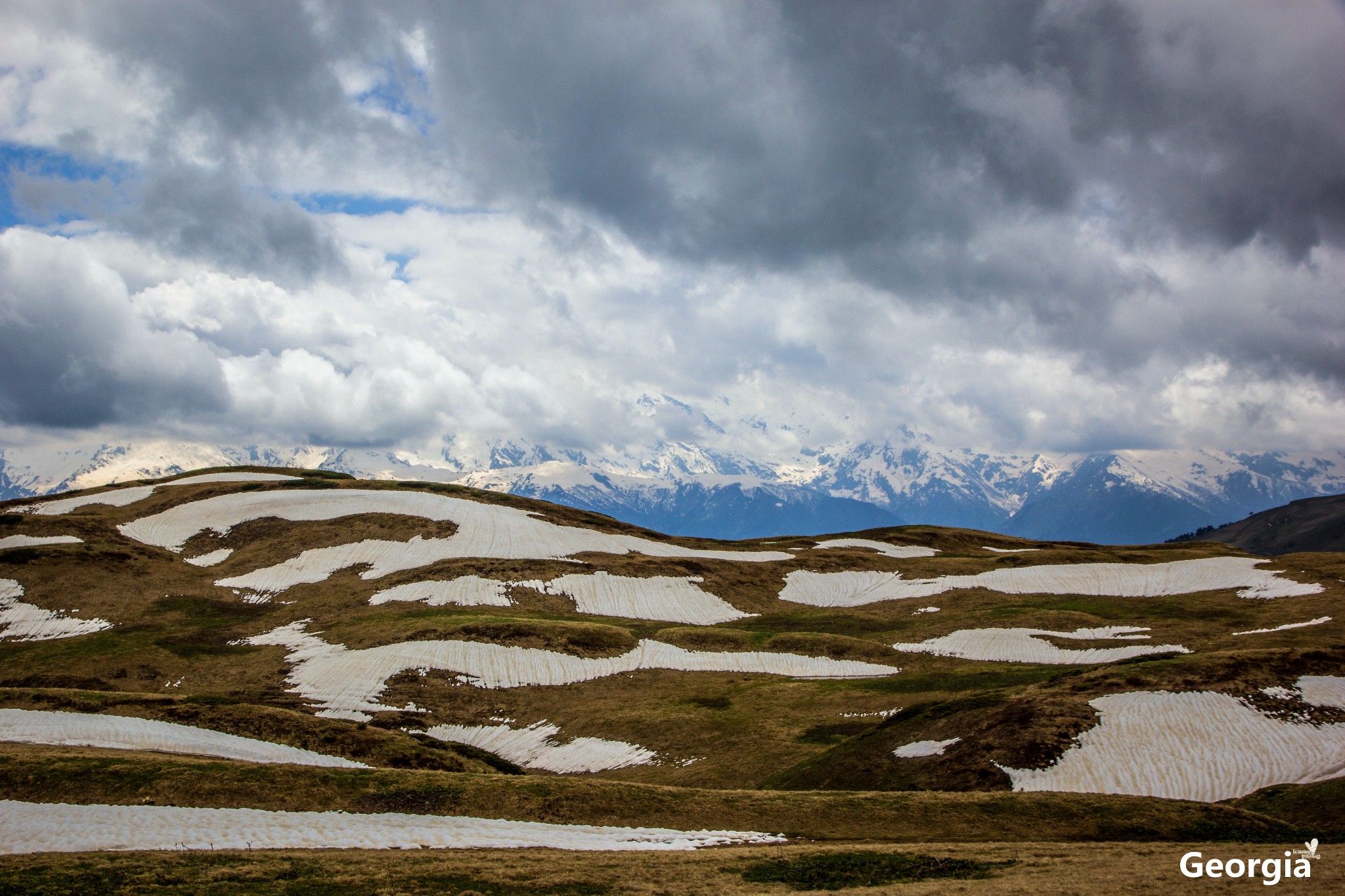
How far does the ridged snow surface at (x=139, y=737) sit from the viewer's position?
125 ft

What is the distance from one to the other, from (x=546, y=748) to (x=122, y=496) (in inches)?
4410

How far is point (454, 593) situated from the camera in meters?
85.1

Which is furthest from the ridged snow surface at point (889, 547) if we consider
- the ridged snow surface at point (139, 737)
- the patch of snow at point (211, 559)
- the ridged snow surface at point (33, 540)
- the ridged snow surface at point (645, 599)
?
the ridged snow surface at point (33, 540)

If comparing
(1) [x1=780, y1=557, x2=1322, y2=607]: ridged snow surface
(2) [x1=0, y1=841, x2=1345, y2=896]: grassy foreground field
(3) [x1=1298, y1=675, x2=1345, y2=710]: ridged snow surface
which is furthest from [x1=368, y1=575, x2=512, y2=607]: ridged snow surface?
(3) [x1=1298, y1=675, x2=1345, y2=710]: ridged snow surface

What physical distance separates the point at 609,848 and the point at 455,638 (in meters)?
45.9

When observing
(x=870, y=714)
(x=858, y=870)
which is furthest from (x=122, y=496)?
(x=858, y=870)

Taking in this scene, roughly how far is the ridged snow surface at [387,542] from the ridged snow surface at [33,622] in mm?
17268

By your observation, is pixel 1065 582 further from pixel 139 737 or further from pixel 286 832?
pixel 139 737

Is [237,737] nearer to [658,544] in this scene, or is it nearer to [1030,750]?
[1030,750]

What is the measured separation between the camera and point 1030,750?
3756 centimetres

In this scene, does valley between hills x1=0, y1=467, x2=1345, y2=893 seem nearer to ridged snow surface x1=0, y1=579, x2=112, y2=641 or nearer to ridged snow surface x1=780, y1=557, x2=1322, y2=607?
ridged snow surface x1=0, y1=579, x2=112, y2=641

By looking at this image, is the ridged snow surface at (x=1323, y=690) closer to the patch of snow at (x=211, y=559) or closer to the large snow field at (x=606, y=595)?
the large snow field at (x=606, y=595)

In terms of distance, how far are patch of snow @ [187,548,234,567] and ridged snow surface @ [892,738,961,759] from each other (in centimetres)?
9311

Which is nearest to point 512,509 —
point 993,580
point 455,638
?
point 455,638
